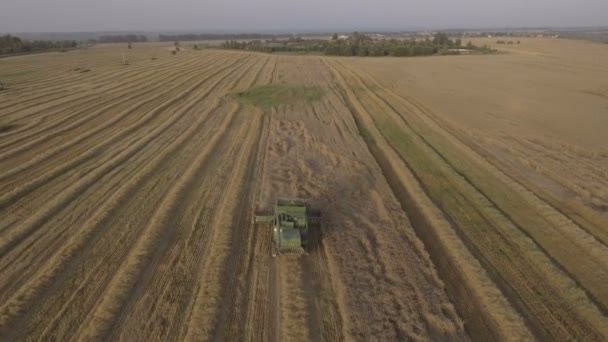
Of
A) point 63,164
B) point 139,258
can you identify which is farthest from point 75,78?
point 139,258

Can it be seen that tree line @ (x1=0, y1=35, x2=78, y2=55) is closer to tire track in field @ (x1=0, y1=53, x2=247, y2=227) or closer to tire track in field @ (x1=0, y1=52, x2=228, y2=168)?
tire track in field @ (x1=0, y1=52, x2=228, y2=168)

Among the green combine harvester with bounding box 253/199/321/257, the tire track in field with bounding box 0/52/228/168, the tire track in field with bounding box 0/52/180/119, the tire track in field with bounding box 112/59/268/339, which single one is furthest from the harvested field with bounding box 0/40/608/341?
the tire track in field with bounding box 0/52/180/119

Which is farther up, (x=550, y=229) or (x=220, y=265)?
A: (x=220, y=265)

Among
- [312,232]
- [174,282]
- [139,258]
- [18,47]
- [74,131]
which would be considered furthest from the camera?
[18,47]

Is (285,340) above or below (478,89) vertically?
below

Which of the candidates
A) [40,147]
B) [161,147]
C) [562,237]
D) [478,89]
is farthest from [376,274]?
[478,89]

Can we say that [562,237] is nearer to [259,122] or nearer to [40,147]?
[259,122]

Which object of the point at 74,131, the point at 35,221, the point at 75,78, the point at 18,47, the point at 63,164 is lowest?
the point at 35,221

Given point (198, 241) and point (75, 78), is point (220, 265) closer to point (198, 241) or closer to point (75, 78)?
point (198, 241)

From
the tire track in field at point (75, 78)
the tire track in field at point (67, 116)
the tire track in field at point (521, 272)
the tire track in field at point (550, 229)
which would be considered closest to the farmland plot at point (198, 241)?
the tire track in field at point (67, 116)
